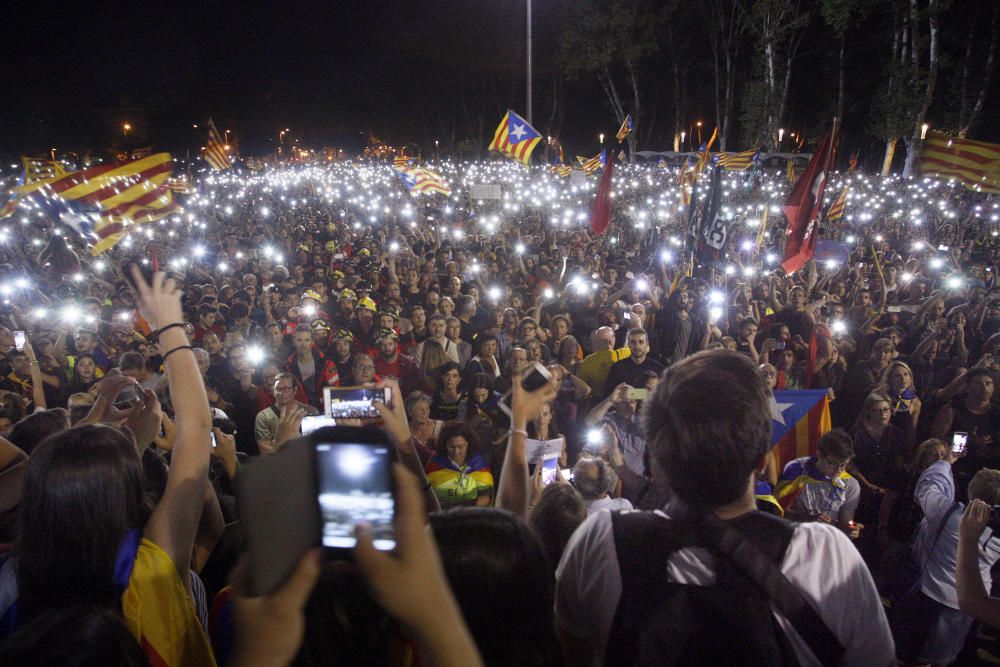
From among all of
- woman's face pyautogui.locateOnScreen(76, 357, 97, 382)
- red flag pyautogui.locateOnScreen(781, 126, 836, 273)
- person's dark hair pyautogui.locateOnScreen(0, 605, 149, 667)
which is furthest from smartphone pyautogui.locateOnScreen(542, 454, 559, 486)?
red flag pyautogui.locateOnScreen(781, 126, 836, 273)

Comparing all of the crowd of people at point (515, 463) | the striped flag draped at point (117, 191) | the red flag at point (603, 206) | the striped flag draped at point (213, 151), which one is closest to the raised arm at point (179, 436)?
the crowd of people at point (515, 463)

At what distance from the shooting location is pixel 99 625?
1369mm

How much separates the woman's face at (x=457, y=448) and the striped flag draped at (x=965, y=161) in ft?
31.1

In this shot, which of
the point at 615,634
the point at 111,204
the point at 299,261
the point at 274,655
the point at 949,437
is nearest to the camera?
the point at 274,655

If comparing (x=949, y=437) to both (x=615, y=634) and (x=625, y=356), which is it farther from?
(x=615, y=634)

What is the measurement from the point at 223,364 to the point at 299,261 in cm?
852

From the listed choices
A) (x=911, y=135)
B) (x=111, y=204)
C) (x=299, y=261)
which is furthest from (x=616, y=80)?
(x=111, y=204)

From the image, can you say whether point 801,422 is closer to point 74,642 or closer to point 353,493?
point 353,493

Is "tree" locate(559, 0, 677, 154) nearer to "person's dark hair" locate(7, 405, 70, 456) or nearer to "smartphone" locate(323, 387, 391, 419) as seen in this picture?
"smartphone" locate(323, 387, 391, 419)

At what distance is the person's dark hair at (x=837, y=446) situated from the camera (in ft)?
14.2

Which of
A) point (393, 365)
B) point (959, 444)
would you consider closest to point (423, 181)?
point (393, 365)

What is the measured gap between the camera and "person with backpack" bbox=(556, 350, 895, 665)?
1.37m

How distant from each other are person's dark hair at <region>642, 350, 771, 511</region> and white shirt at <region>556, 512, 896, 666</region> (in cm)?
15

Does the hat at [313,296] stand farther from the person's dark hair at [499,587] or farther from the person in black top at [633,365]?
the person's dark hair at [499,587]
